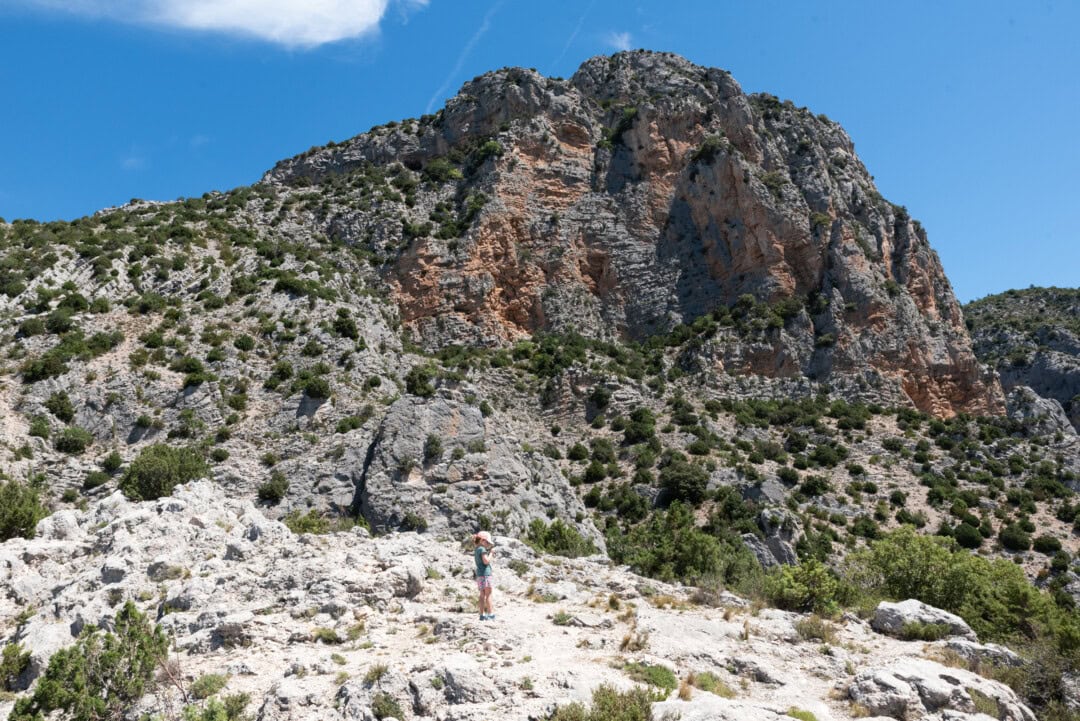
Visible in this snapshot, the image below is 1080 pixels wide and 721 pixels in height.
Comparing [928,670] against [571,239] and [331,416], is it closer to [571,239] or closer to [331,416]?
[331,416]

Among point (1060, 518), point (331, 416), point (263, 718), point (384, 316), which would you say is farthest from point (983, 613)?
point (384, 316)

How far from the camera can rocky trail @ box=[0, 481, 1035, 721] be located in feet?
30.7

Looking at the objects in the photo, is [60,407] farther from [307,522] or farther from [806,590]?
[806,590]

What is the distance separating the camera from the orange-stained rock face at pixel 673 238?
47844mm

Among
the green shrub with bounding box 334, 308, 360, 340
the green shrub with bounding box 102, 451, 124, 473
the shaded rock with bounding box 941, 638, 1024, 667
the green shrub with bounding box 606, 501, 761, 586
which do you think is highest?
the green shrub with bounding box 334, 308, 360, 340

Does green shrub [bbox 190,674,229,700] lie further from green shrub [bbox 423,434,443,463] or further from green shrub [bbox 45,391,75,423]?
green shrub [bbox 45,391,75,423]

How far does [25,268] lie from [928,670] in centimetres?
4272

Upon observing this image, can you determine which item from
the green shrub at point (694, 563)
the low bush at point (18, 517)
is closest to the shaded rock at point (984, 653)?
the green shrub at point (694, 563)

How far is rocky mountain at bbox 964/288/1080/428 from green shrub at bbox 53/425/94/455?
60571mm

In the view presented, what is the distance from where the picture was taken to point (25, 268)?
116 feet

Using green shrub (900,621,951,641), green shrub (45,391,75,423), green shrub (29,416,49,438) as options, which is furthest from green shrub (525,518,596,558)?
green shrub (45,391,75,423)

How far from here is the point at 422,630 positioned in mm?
11758

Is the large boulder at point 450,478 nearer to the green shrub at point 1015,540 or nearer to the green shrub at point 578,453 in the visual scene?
the green shrub at point 578,453

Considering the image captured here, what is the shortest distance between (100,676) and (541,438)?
31.5 meters
